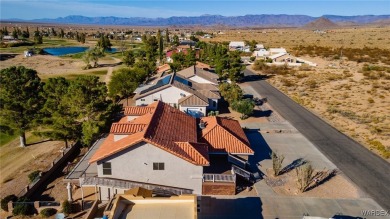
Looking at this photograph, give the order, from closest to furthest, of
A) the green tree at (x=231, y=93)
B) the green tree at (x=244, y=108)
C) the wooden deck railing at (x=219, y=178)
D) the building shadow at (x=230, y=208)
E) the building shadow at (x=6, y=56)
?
1. the building shadow at (x=230, y=208)
2. the wooden deck railing at (x=219, y=178)
3. the green tree at (x=244, y=108)
4. the green tree at (x=231, y=93)
5. the building shadow at (x=6, y=56)

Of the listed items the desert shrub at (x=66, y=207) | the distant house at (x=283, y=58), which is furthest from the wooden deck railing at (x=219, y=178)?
the distant house at (x=283, y=58)

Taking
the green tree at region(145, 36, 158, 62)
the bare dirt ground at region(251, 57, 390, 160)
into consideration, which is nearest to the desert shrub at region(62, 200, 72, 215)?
the bare dirt ground at region(251, 57, 390, 160)

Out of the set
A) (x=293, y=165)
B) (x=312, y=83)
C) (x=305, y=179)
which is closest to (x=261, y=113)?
(x=293, y=165)

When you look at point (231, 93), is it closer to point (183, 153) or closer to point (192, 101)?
point (192, 101)

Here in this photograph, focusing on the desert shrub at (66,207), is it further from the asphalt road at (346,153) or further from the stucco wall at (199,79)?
the stucco wall at (199,79)

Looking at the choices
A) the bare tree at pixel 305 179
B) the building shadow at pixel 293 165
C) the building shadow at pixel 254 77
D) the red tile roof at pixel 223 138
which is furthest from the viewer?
the building shadow at pixel 254 77

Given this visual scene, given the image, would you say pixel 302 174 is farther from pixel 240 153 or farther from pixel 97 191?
pixel 97 191
